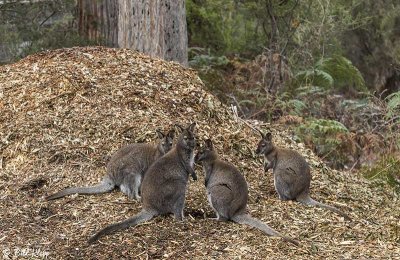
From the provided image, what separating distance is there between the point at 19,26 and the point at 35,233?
32.0ft

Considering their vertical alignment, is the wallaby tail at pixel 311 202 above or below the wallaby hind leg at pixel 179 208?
below

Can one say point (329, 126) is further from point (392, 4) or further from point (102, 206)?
point (392, 4)

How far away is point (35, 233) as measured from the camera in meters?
7.31

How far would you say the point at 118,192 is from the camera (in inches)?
322

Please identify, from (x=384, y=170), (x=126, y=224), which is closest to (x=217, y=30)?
(x=384, y=170)

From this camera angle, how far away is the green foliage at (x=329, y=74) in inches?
609

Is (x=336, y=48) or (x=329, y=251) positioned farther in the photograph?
(x=336, y=48)

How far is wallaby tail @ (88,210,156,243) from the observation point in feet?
23.1

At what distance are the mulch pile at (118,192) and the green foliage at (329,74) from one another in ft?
15.7

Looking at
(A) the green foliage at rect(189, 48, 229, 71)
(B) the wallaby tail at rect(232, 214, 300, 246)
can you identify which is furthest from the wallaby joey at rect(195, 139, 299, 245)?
(A) the green foliage at rect(189, 48, 229, 71)

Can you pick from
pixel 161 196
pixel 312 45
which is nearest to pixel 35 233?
pixel 161 196

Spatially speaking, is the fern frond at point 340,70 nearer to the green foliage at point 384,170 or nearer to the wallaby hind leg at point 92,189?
the green foliage at point 384,170

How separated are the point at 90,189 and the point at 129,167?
0.53 m

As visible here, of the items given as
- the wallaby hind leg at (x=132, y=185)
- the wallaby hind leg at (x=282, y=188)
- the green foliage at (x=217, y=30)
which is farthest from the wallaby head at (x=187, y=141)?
the green foliage at (x=217, y=30)
